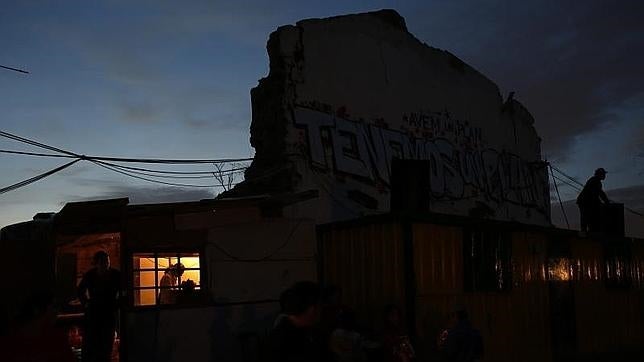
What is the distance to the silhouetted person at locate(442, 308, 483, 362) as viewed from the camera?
9523 mm

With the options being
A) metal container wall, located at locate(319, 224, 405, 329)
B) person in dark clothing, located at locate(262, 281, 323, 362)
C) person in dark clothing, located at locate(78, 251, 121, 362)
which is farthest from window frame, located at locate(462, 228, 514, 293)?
person in dark clothing, located at locate(262, 281, 323, 362)

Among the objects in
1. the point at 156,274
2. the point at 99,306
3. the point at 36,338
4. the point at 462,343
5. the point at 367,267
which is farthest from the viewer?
the point at 367,267

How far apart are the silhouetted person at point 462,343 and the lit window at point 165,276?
12.8 ft

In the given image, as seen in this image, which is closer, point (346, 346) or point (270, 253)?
point (346, 346)

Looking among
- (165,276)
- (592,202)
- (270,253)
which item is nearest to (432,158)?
(592,202)

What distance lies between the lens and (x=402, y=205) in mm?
11195

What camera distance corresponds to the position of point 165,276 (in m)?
10.7

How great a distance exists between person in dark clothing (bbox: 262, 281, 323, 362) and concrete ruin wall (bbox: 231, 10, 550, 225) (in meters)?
8.75

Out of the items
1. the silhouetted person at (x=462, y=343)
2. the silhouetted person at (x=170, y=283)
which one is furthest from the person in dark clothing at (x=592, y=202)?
the silhouetted person at (x=170, y=283)

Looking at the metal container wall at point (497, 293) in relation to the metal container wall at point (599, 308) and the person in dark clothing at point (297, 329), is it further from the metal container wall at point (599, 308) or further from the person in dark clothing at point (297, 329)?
the person in dark clothing at point (297, 329)

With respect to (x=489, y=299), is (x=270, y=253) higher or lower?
higher

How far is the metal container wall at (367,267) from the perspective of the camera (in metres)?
10.4

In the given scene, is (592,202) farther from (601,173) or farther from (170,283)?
(170,283)

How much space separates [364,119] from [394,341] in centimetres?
806
